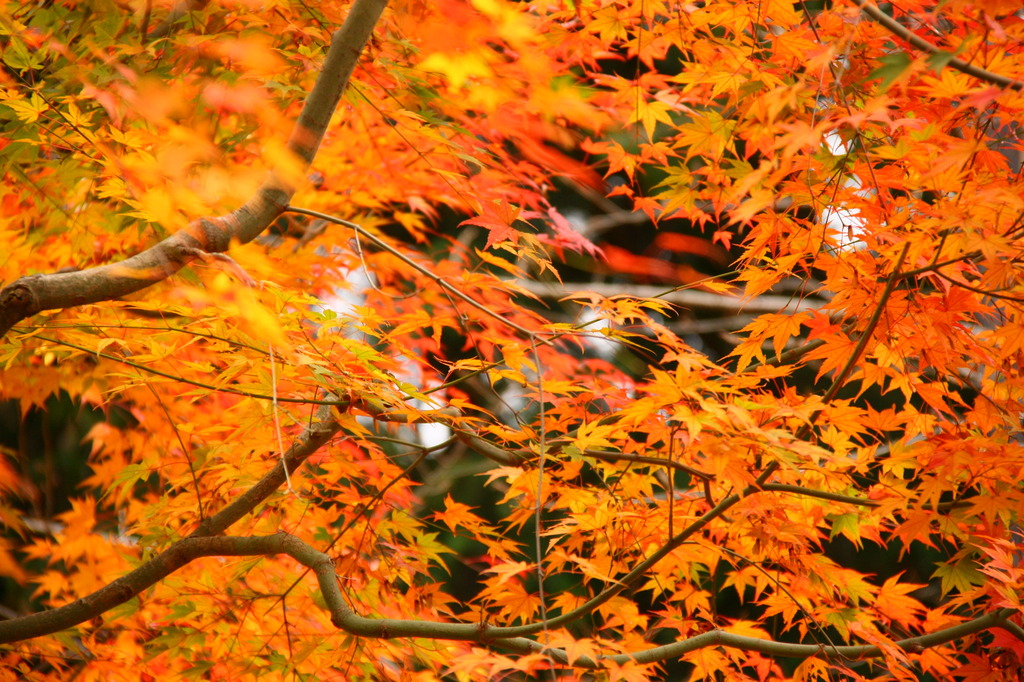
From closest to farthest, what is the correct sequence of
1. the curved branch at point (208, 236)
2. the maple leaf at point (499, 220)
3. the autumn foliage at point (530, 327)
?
1. the curved branch at point (208, 236)
2. the autumn foliage at point (530, 327)
3. the maple leaf at point (499, 220)

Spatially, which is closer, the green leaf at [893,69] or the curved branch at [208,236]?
the green leaf at [893,69]

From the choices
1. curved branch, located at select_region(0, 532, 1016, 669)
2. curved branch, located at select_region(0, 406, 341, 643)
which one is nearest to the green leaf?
curved branch, located at select_region(0, 532, 1016, 669)

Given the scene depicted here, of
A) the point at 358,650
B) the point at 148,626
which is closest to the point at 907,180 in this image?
the point at 358,650

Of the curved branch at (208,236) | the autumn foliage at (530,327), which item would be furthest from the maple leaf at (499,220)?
the curved branch at (208,236)

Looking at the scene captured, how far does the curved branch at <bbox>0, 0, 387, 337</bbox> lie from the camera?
140cm

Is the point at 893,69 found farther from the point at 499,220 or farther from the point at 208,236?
the point at 208,236

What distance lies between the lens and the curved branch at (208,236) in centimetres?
140

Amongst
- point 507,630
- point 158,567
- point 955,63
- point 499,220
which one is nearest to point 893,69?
point 955,63

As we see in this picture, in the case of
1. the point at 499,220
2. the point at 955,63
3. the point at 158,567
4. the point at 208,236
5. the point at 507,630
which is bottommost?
the point at 158,567

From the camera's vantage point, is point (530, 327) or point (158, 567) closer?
point (158, 567)

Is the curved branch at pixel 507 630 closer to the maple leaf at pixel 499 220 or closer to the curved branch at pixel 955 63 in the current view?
the maple leaf at pixel 499 220

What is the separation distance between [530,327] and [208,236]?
1041 millimetres

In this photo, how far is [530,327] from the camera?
2314 mm

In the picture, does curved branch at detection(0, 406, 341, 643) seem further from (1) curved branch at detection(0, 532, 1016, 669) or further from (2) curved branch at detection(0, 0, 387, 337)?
(2) curved branch at detection(0, 0, 387, 337)
